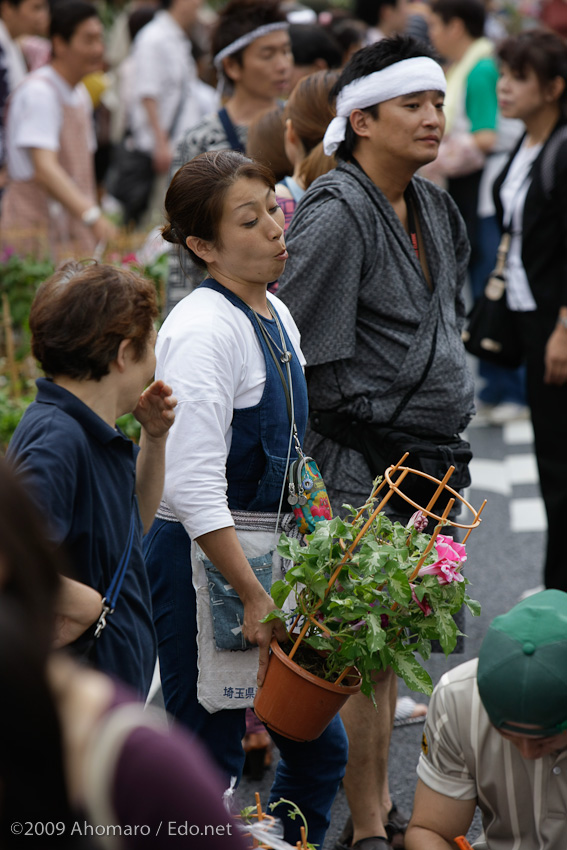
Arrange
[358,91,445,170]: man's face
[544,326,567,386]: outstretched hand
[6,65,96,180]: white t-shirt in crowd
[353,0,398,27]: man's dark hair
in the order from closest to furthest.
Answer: [358,91,445,170]: man's face
[544,326,567,386]: outstretched hand
[6,65,96,180]: white t-shirt in crowd
[353,0,398,27]: man's dark hair

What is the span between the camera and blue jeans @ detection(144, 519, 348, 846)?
99.7 inches

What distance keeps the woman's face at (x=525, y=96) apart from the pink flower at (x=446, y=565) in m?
2.93

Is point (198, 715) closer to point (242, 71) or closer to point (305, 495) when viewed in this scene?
point (305, 495)

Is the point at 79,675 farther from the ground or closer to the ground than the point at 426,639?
farther from the ground

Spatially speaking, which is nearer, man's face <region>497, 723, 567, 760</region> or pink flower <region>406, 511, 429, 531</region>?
man's face <region>497, 723, 567, 760</region>

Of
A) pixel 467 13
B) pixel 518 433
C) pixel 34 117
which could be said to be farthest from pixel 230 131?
pixel 467 13

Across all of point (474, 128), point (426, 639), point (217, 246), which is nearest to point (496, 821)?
point (426, 639)

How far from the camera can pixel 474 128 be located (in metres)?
7.35

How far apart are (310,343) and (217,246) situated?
544mm

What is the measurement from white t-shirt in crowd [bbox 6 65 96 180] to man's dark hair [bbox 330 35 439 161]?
3.23 meters

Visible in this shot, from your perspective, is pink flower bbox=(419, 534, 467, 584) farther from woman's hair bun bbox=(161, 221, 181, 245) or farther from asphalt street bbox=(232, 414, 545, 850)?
asphalt street bbox=(232, 414, 545, 850)

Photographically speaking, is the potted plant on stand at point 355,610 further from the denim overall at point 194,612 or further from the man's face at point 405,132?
the man's face at point 405,132

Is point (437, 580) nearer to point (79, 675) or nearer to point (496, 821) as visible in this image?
point (496, 821)

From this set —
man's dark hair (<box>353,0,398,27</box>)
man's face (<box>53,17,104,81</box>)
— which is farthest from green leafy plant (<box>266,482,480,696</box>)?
man's dark hair (<box>353,0,398,27</box>)
